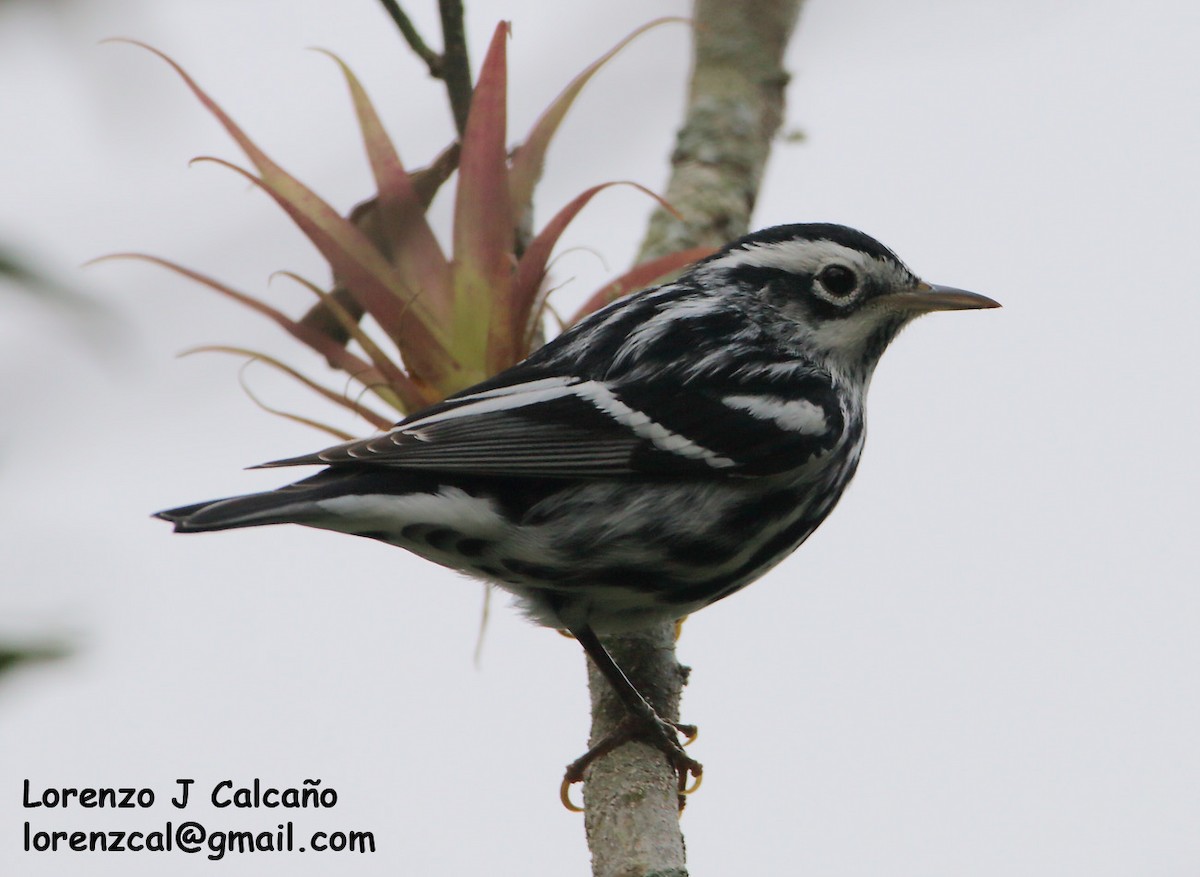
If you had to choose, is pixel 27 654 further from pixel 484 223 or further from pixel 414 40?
pixel 414 40

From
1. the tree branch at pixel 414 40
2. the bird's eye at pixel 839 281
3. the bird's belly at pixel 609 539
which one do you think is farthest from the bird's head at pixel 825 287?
the tree branch at pixel 414 40

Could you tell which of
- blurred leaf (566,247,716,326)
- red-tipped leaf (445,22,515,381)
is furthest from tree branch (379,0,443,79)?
blurred leaf (566,247,716,326)

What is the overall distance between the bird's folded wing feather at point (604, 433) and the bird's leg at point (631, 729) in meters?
0.52

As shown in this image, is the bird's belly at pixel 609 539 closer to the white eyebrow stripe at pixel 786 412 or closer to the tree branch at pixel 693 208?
the white eyebrow stripe at pixel 786 412

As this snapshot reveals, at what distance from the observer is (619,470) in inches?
137

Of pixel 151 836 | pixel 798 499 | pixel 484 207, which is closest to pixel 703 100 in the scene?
pixel 484 207

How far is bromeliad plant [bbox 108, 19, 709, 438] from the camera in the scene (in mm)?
3951

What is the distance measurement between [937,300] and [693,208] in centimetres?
125

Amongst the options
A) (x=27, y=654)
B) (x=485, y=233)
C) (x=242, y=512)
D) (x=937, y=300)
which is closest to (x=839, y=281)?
(x=937, y=300)

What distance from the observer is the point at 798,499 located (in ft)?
12.0

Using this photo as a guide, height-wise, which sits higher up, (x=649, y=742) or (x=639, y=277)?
(x=639, y=277)

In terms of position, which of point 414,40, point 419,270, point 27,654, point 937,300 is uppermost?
point 414,40

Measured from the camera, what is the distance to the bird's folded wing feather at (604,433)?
11.1 feet

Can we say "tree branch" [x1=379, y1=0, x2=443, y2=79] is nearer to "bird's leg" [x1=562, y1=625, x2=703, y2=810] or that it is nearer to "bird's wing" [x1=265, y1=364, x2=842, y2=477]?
"bird's wing" [x1=265, y1=364, x2=842, y2=477]
